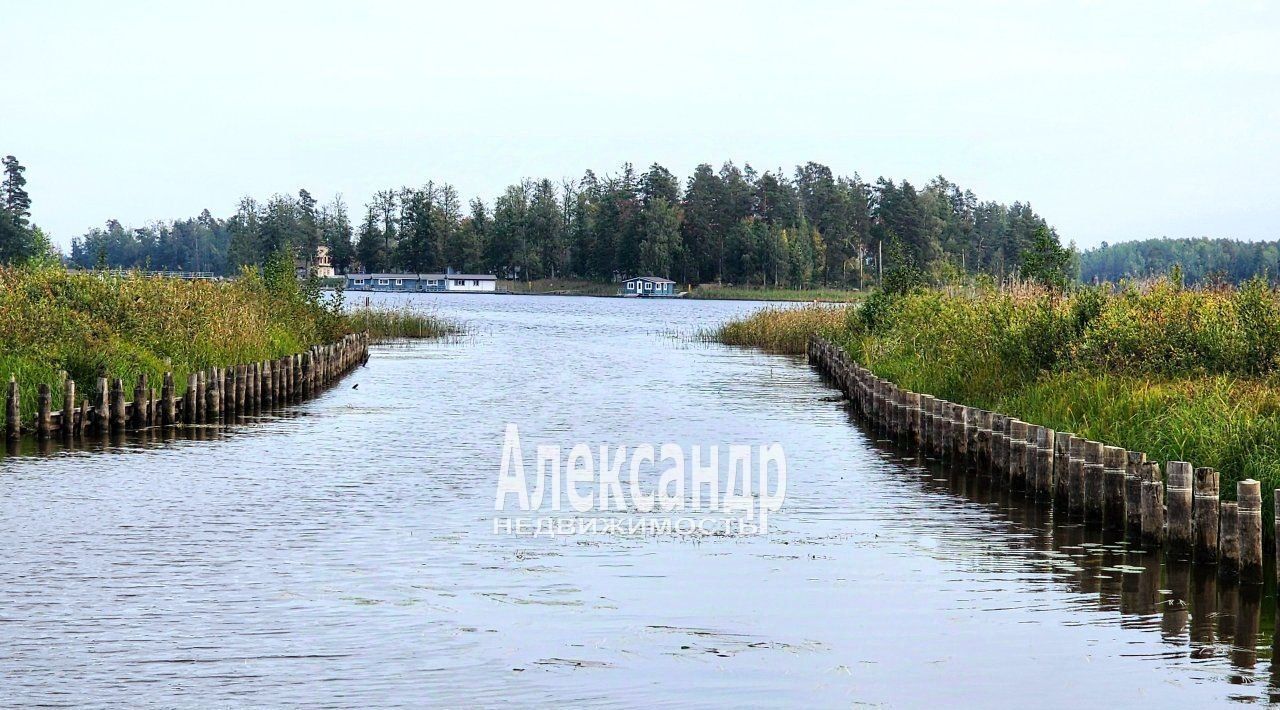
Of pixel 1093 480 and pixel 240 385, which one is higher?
pixel 240 385

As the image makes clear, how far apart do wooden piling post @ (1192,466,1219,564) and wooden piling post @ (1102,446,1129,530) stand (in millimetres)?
2039

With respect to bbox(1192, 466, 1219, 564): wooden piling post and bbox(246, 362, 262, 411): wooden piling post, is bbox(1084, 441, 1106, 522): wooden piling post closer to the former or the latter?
bbox(1192, 466, 1219, 564): wooden piling post

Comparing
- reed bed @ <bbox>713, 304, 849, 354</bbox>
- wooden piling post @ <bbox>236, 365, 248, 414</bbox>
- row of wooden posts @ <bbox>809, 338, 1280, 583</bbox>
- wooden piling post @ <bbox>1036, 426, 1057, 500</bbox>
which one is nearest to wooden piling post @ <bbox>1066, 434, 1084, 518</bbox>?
row of wooden posts @ <bbox>809, 338, 1280, 583</bbox>

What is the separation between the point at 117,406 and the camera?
28.0m

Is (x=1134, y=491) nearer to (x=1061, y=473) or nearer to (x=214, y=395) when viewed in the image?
(x=1061, y=473)

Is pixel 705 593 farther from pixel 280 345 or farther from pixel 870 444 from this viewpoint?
pixel 280 345

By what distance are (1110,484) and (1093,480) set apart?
1.09 ft

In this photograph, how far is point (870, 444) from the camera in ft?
94.9

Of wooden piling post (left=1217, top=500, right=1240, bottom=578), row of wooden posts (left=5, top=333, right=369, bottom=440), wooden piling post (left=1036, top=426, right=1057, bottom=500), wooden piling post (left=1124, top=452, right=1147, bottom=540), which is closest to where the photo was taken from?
wooden piling post (left=1217, top=500, right=1240, bottom=578)

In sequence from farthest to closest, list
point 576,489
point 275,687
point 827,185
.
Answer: point 827,185 < point 576,489 < point 275,687

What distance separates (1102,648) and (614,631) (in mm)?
4282

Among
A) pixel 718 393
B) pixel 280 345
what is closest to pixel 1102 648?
pixel 718 393

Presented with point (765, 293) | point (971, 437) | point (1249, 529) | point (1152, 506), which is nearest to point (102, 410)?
point (971, 437)

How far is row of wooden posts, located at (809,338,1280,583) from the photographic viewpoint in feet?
49.3
